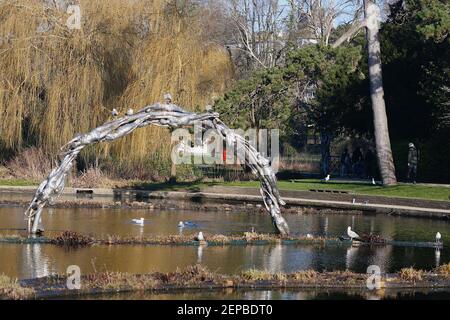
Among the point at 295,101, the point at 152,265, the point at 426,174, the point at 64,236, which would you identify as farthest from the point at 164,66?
the point at 152,265


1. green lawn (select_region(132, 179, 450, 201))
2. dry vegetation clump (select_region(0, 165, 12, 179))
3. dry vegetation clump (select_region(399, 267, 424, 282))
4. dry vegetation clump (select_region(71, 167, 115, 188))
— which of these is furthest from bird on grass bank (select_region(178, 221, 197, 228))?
dry vegetation clump (select_region(0, 165, 12, 179))

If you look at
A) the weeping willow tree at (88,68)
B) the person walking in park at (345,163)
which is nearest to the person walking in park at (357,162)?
the person walking in park at (345,163)

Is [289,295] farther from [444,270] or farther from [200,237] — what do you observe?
[200,237]

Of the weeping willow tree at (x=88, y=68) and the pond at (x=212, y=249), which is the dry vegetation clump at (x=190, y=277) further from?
the weeping willow tree at (x=88, y=68)

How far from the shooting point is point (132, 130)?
24.6m

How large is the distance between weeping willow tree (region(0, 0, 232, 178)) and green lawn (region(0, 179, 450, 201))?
4.76ft

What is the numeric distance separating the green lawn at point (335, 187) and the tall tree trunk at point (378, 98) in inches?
43.6

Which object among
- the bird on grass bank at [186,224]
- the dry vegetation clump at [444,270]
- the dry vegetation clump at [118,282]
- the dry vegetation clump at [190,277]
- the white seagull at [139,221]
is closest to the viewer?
the dry vegetation clump at [118,282]

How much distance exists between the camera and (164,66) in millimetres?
40688

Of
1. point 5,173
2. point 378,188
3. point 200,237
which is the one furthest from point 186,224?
point 5,173

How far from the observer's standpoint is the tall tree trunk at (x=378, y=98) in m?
39.5

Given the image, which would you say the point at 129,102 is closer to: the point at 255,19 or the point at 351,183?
the point at 351,183
